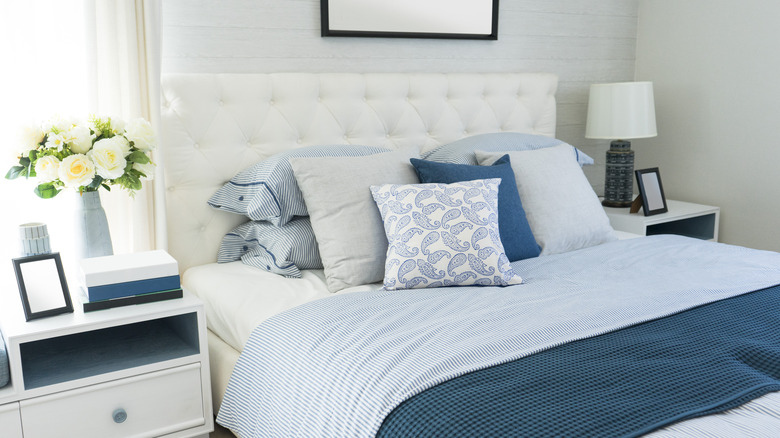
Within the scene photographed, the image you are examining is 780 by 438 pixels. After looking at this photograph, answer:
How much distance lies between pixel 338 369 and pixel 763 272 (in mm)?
1450

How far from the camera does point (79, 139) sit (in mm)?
1928

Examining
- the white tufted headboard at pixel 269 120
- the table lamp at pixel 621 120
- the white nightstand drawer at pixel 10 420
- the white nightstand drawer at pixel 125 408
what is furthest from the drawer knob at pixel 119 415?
the table lamp at pixel 621 120

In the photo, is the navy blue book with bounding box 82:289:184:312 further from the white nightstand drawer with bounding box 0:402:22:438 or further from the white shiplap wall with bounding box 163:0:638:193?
the white shiplap wall with bounding box 163:0:638:193

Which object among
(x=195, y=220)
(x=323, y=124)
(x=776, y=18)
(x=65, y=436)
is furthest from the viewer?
(x=776, y=18)

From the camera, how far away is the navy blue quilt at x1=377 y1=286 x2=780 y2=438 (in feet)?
3.97

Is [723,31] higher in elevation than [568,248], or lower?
higher

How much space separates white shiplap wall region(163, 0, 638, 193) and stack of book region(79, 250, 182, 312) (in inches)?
33.1

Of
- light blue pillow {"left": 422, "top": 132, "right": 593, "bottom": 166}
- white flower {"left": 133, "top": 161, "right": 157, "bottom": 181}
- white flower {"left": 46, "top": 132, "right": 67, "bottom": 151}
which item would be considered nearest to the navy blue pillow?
light blue pillow {"left": 422, "top": 132, "right": 593, "bottom": 166}

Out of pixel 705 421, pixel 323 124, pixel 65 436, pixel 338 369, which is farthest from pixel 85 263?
pixel 705 421

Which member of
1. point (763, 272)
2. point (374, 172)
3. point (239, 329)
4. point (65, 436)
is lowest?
point (65, 436)

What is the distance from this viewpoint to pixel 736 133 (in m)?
3.41

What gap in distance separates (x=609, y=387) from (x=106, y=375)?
4.31ft

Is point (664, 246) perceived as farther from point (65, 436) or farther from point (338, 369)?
point (65, 436)

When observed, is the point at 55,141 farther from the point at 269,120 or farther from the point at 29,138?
the point at 269,120
